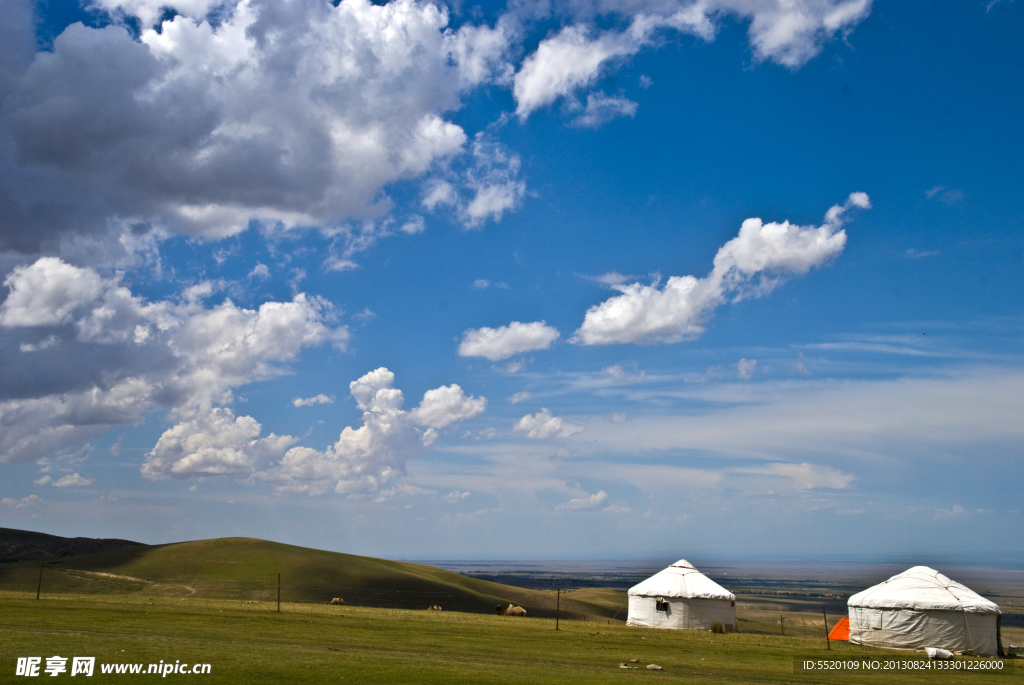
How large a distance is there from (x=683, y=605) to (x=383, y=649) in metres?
22.0

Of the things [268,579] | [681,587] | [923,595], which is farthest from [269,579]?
[923,595]

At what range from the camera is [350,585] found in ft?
271

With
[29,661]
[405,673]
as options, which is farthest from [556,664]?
[29,661]

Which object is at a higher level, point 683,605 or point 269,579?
point 683,605

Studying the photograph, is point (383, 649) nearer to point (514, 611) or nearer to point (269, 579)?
point (514, 611)

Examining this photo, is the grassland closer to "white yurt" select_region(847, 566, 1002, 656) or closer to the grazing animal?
the grazing animal

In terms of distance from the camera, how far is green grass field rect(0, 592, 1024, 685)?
14.4 m

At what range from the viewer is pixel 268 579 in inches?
3223

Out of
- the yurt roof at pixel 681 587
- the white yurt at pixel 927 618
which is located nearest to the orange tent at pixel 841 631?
the white yurt at pixel 927 618

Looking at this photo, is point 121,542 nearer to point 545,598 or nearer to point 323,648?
point 545,598

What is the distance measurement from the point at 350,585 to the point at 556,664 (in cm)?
7011

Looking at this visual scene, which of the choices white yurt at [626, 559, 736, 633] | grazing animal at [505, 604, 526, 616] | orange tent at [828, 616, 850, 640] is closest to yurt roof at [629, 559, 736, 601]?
white yurt at [626, 559, 736, 633]

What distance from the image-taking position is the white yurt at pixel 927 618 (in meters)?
28.3

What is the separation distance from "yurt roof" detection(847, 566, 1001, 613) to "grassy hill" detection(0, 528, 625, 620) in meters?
47.2
